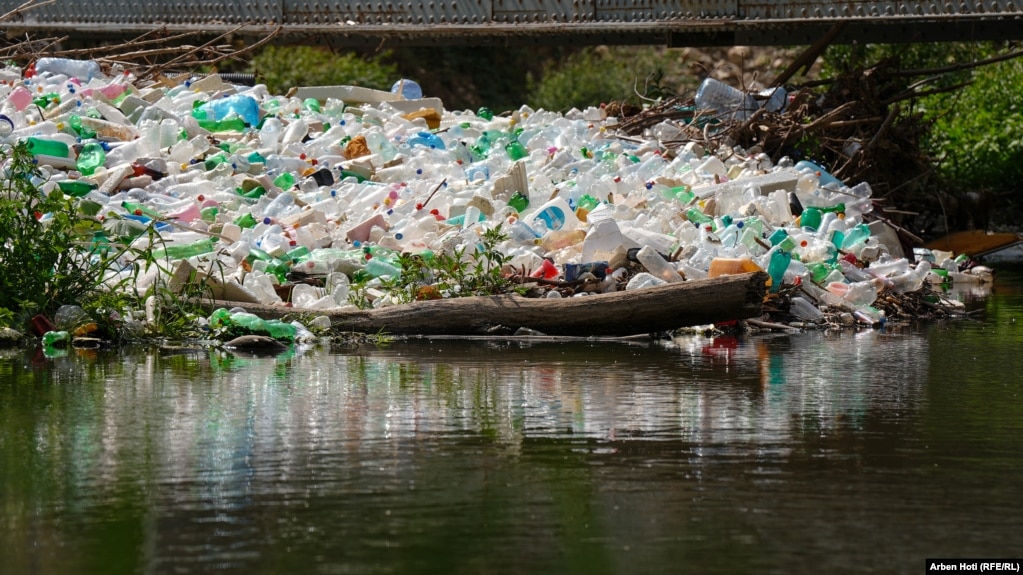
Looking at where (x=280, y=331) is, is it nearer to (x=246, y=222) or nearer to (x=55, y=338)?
(x=55, y=338)

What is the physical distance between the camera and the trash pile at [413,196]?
9227 millimetres

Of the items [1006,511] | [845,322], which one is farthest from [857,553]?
[845,322]

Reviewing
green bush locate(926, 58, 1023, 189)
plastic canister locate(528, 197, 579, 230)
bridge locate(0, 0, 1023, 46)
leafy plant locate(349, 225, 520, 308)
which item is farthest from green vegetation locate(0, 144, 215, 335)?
green bush locate(926, 58, 1023, 189)

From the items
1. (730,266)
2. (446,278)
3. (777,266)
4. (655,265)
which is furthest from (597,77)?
(446,278)

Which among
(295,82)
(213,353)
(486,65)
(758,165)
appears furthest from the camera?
(486,65)

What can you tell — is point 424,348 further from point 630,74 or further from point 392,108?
point 630,74

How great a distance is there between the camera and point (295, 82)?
22688 millimetres

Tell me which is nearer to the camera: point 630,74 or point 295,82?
point 295,82

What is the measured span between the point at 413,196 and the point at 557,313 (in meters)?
2.97

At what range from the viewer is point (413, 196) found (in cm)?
1102

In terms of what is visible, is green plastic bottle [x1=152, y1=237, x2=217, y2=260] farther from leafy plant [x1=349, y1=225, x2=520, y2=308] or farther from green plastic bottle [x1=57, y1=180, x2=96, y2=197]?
green plastic bottle [x1=57, y1=180, x2=96, y2=197]

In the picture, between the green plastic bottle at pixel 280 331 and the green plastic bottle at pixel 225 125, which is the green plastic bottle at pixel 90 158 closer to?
the green plastic bottle at pixel 225 125

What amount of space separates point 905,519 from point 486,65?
26.8 metres

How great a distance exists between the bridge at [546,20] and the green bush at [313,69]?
5.37 metres
